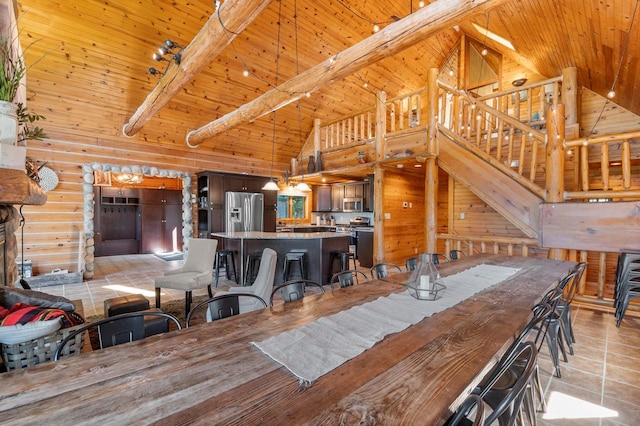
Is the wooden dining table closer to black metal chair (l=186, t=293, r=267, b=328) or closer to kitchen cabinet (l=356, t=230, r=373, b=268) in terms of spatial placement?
black metal chair (l=186, t=293, r=267, b=328)

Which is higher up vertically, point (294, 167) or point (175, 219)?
point (294, 167)

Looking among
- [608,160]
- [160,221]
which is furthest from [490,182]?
[160,221]

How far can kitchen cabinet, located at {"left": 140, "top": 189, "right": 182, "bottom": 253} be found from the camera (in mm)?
9383

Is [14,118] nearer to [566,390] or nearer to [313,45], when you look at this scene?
[566,390]

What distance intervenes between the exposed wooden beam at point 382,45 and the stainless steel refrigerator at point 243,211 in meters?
2.99

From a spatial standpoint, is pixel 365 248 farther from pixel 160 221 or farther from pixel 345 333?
pixel 160 221

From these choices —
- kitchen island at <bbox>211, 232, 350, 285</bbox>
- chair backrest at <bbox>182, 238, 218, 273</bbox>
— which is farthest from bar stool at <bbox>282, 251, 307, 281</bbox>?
chair backrest at <bbox>182, 238, 218, 273</bbox>

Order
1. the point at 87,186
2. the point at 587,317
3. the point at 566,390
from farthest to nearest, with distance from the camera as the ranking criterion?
the point at 87,186 < the point at 587,317 < the point at 566,390

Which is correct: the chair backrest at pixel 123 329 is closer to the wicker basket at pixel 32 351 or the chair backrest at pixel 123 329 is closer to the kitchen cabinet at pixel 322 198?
the wicker basket at pixel 32 351

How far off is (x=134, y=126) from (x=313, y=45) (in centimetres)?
397

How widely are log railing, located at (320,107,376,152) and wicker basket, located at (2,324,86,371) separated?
6374 mm

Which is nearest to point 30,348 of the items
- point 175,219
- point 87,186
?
point 87,186

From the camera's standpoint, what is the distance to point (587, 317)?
3.70 metres

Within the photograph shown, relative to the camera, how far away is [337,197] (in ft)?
29.2
